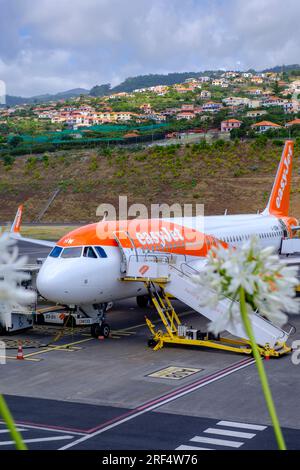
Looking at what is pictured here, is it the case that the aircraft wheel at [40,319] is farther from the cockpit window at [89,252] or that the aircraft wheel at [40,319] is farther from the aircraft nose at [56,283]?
the cockpit window at [89,252]

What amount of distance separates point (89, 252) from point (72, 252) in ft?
2.19

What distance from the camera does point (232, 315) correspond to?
4.77 meters

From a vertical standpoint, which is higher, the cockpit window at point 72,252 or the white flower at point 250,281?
the white flower at point 250,281

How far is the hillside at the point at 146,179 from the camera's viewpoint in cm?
9088

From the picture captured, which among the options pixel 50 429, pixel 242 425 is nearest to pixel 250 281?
pixel 242 425

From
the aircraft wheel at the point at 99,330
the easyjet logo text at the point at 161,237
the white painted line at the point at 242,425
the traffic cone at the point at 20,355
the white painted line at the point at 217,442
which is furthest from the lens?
the easyjet logo text at the point at 161,237

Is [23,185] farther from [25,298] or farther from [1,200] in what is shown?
[25,298]

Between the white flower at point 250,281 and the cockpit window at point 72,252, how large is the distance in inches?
944

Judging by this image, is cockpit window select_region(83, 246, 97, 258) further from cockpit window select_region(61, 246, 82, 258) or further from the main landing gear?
the main landing gear

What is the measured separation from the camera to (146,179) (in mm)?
100375

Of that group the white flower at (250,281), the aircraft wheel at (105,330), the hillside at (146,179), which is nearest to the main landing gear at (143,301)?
the aircraft wheel at (105,330)

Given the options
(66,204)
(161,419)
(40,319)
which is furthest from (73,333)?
(66,204)

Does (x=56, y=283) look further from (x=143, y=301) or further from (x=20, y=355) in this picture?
(x=143, y=301)

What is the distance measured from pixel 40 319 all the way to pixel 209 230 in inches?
357
